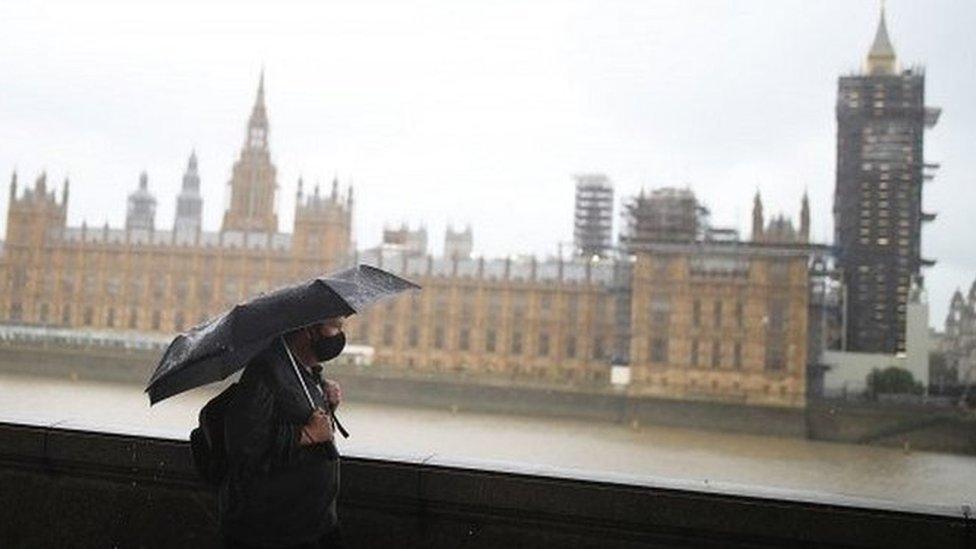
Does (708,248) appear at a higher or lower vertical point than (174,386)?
higher

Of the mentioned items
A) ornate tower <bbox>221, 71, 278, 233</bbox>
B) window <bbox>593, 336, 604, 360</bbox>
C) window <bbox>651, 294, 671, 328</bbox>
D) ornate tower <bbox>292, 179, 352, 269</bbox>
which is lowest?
window <bbox>593, 336, 604, 360</bbox>

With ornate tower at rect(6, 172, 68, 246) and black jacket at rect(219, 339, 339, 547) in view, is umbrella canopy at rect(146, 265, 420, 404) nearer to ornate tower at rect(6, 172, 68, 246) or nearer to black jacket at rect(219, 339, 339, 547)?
black jacket at rect(219, 339, 339, 547)

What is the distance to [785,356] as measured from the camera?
49406 mm

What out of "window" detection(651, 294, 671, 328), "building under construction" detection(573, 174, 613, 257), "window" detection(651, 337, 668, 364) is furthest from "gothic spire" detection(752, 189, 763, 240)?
"building under construction" detection(573, 174, 613, 257)

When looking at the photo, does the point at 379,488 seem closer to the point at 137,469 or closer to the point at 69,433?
the point at 137,469

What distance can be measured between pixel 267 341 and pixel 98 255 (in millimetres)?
66296

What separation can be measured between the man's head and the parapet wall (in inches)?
29.5

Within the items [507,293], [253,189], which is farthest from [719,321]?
[253,189]

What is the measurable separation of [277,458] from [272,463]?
2 cm

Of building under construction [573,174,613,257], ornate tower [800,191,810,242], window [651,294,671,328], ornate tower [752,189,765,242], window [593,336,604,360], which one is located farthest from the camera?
building under construction [573,174,613,257]

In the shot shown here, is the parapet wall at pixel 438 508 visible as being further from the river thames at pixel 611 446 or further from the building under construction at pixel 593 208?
the building under construction at pixel 593 208

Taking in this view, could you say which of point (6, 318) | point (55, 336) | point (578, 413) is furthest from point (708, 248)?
point (6, 318)

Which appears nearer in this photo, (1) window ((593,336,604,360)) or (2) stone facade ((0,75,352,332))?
(1) window ((593,336,604,360))

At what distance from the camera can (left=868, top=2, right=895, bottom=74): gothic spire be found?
8150 cm
